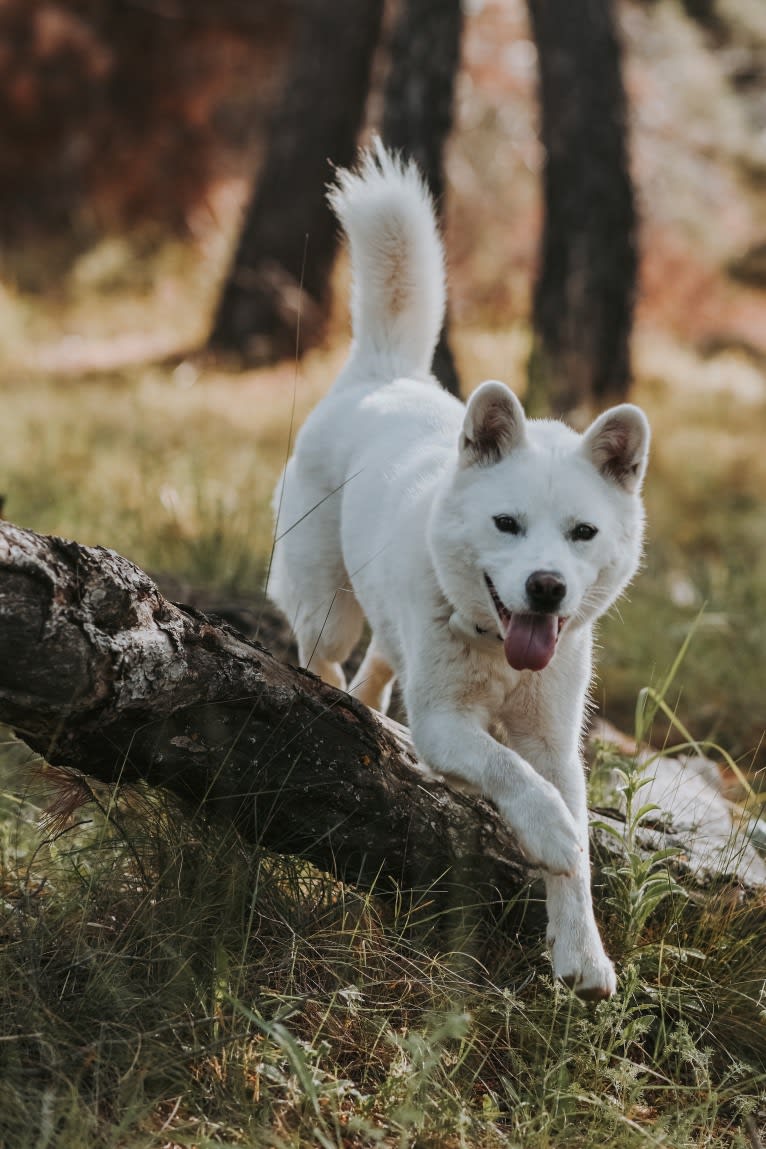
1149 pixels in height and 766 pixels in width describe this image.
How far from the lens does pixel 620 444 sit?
3113 mm

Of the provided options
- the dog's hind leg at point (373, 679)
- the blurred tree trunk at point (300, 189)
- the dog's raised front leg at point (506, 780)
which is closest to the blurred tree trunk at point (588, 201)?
the blurred tree trunk at point (300, 189)

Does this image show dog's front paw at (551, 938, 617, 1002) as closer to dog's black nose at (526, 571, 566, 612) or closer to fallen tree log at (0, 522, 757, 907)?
fallen tree log at (0, 522, 757, 907)

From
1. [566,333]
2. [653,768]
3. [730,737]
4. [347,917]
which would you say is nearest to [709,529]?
[566,333]

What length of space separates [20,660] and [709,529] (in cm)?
625

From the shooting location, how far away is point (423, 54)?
7.74m

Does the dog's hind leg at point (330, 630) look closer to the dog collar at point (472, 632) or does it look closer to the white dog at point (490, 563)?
the white dog at point (490, 563)

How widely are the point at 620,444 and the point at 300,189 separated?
748 centimetres

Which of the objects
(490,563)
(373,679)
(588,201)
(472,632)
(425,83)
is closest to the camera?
(490,563)

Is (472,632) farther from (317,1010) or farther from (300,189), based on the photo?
(300,189)

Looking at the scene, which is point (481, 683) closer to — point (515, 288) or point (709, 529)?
point (709, 529)

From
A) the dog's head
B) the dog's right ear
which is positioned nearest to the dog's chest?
the dog's head

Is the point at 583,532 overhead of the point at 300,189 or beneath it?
beneath

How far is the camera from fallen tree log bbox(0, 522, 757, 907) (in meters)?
2.19

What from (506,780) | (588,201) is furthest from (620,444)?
(588,201)
